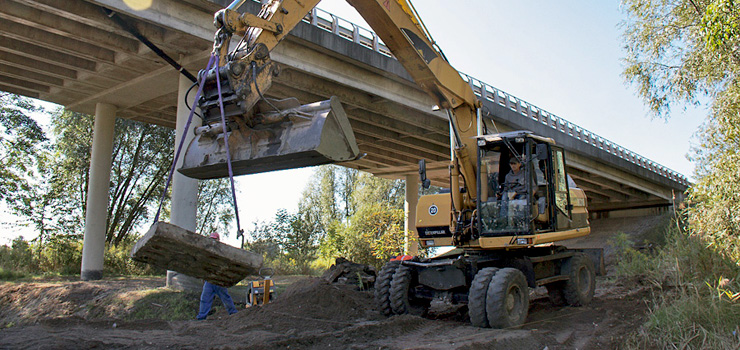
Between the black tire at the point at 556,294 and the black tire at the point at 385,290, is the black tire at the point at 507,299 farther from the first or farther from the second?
the black tire at the point at 556,294

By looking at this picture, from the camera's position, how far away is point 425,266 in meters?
8.30

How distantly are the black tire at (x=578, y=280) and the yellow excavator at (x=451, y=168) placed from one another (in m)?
0.02

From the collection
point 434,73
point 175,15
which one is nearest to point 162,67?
point 175,15

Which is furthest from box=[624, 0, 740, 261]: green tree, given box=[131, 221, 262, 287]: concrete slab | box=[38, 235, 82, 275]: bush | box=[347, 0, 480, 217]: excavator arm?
box=[38, 235, 82, 275]: bush

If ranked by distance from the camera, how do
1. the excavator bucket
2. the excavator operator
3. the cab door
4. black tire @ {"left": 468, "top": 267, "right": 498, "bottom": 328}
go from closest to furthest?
the excavator bucket → black tire @ {"left": 468, "top": 267, "right": 498, "bottom": 328} → the excavator operator → the cab door

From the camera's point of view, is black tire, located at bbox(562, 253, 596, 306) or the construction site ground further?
black tire, located at bbox(562, 253, 596, 306)

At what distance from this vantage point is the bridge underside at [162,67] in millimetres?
12992

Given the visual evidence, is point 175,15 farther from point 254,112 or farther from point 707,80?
point 707,80

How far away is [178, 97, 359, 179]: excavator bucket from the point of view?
549cm

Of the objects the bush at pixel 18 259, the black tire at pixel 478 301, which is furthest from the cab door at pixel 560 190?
the bush at pixel 18 259

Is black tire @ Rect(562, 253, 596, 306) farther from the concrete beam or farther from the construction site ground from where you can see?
the concrete beam

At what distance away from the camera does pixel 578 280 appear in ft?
32.7

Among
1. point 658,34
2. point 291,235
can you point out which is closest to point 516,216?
point 658,34

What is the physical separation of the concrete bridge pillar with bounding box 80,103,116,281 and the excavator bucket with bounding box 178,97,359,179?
1420 cm
